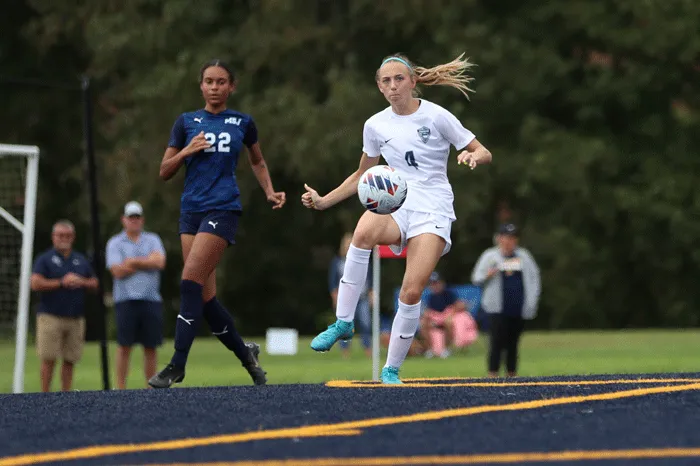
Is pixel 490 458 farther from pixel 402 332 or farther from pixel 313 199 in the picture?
pixel 313 199

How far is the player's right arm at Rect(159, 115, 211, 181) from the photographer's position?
33.0 feet

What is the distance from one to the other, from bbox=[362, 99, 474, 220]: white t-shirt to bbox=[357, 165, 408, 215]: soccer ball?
1.16 ft

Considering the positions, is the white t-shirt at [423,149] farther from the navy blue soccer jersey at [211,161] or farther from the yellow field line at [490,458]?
the yellow field line at [490,458]

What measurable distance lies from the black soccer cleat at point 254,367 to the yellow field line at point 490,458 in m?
4.74

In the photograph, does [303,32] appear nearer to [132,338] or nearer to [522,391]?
[132,338]

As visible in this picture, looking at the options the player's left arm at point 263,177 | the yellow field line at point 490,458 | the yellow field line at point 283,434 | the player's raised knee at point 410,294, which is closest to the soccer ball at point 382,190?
the player's raised knee at point 410,294

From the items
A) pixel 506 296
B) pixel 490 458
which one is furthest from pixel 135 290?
pixel 490 458

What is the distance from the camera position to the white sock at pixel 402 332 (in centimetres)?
975

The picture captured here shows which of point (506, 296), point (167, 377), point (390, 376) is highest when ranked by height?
point (506, 296)

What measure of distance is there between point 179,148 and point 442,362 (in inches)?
581

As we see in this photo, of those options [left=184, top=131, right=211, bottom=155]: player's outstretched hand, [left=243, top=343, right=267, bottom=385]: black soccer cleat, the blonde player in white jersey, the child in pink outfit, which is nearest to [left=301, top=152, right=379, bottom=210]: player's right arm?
the blonde player in white jersey

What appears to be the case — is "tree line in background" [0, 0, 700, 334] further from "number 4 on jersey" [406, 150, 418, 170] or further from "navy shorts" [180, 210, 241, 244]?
"number 4 on jersey" [406, 150, 418, 170]

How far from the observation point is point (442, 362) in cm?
2461

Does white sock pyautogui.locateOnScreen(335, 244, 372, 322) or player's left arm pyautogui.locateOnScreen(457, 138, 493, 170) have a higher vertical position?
player's left arm pyautogui.locateOnScreen(457, 138, 493, 170)
